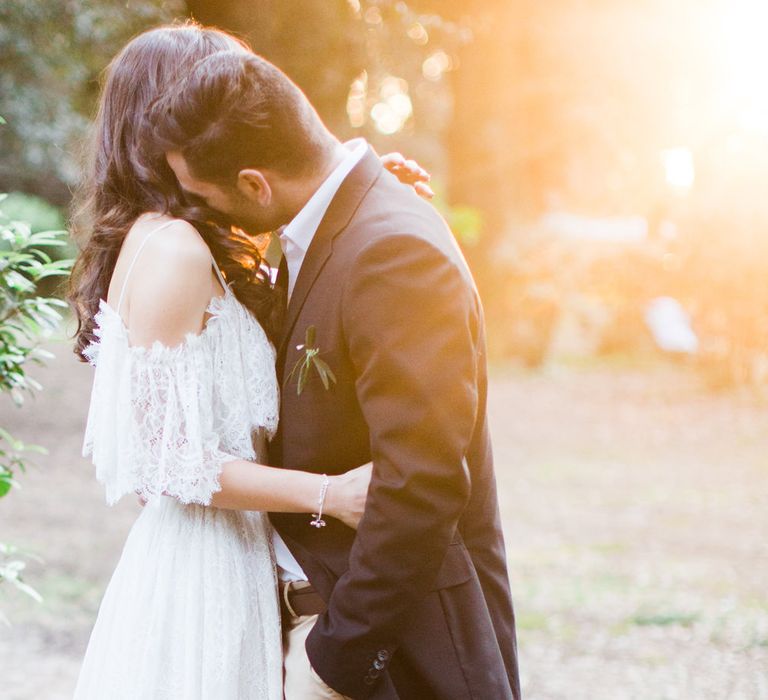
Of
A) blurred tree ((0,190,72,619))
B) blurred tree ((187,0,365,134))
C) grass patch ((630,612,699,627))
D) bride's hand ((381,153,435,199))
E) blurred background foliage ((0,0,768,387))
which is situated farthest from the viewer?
blurred background foliage ((0,0,768,387))

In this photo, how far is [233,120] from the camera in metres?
2.17

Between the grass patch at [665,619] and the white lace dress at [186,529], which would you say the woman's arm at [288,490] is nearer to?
the white lace dress at [186,529]

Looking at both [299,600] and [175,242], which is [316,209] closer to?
[175,242]

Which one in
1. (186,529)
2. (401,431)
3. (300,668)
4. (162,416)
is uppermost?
(401,431)

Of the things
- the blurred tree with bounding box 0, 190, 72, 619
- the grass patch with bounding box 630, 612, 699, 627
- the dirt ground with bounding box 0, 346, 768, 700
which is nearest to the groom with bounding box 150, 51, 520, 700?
the blurred tree with bounding box 0, 190, 72, 619

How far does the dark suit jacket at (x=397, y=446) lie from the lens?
205 cm

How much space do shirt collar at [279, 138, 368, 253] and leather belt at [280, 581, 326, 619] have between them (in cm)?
79

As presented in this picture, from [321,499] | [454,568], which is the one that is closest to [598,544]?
[454,568]

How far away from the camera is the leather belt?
2363 millimetres

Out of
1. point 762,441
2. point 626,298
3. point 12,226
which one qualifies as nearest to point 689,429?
point 762,441

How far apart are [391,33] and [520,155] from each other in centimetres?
1154

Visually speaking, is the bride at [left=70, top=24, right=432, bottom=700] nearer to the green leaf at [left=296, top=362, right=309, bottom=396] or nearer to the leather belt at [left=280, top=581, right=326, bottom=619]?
the leather belt at [left=280, top=581, right=326, bottom=619]

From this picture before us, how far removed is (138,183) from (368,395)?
2.51ft

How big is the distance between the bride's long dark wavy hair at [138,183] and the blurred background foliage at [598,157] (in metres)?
7.78
